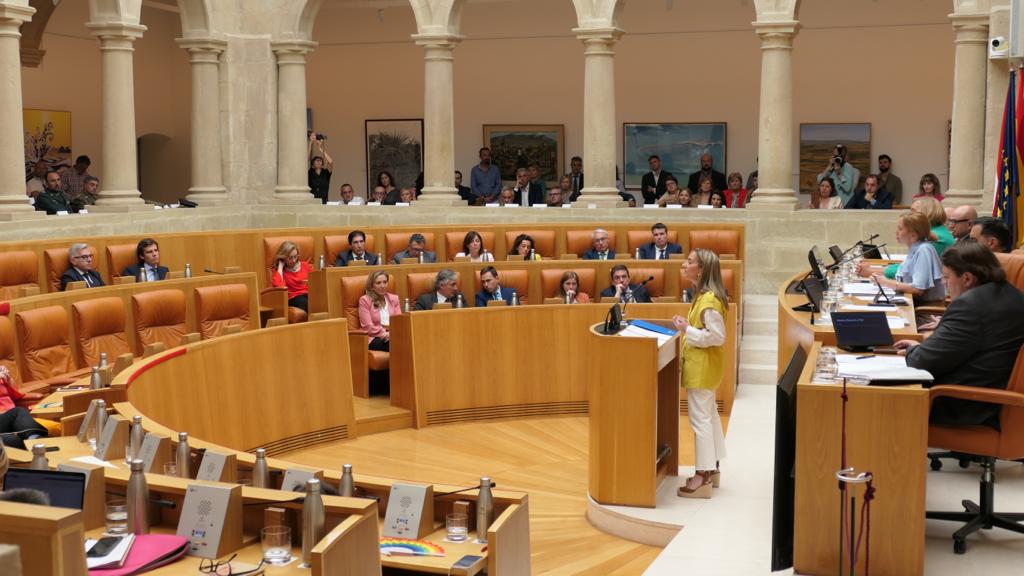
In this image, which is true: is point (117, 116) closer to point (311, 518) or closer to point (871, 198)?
point (871, 198)

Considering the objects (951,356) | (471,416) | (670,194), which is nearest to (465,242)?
(471,416)

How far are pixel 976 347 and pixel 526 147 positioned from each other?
14.7 m

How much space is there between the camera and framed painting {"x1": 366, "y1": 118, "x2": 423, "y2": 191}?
19.9 meters

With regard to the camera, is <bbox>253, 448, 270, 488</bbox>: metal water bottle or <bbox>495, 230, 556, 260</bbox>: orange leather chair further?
<bbox>495, 230, 556, 260</bbox>: orange leather chair

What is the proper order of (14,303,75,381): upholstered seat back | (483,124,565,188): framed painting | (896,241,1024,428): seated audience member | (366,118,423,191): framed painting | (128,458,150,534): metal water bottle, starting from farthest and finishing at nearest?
1. (366,118,423,191): framed painting
2. (483,124,565,188): framed painting
3. (14,303,75,381): upholstered seat back
4. (896,241,1024,428): seated audience member
5. (128,458,150,534): metal water bottle

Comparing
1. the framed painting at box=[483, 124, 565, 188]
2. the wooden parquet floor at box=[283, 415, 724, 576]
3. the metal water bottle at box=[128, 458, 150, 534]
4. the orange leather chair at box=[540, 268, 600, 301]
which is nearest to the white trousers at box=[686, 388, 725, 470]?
the wooden parquet floor at box=[283, 415, 724, 576]

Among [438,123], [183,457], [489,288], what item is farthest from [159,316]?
[438,123]

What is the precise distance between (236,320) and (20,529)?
7.11 m

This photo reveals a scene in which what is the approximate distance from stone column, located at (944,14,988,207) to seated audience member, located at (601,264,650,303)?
4664 mm

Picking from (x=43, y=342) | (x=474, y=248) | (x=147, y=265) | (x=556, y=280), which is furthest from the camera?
(x=474, y=248)

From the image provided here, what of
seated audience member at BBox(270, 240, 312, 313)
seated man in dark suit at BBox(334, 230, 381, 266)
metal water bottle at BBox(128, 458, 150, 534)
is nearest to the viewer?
metal water bottle at BBox(128, 458, 150, 534)

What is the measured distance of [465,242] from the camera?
12.1 meters

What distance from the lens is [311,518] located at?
3.77m

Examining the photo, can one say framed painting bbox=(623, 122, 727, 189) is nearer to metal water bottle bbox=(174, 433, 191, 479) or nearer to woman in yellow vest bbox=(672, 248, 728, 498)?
woman in yellow vest bbox=(672, 248, 728, 498)
